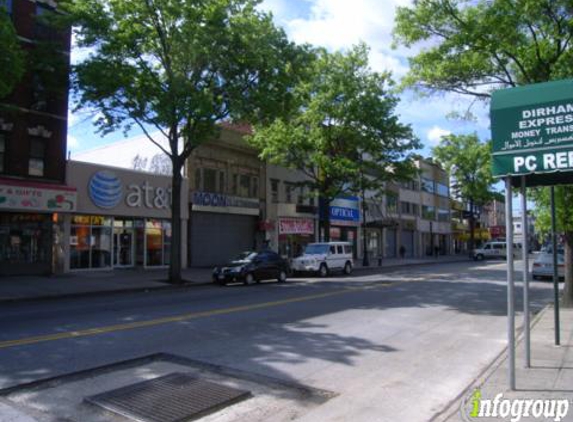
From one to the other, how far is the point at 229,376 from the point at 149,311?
6529mm

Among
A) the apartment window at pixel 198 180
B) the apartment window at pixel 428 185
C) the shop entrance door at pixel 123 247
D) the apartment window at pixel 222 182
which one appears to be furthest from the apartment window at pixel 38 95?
the apartment window at pixel 428 185

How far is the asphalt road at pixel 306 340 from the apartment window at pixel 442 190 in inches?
2204

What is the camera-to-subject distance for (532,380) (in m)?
6.28

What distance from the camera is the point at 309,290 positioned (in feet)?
61.4

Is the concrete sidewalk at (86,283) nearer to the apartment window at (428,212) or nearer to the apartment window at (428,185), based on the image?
the apartment window at (428,212)

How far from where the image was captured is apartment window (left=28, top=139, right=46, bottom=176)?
22.7 metres

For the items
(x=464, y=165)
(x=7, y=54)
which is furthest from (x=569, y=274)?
(x=464, y=165)

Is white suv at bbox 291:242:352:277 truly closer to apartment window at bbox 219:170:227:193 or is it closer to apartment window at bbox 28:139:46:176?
apartment window at bbox 219:170:227:193

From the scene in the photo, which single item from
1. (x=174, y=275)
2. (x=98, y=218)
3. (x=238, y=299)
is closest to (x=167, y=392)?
(x=238, y=299)

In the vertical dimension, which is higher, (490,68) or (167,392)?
(490,68)

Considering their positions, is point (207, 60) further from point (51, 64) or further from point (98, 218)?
point (98, 218)

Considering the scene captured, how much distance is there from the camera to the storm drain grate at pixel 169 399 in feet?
17.4

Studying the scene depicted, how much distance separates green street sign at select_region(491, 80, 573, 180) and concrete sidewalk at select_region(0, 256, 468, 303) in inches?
588

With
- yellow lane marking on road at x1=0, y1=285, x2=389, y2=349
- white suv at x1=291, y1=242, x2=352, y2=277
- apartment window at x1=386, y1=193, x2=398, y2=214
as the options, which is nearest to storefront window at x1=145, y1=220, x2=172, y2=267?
white suv at x1=291, y1=242, x2=352, y2=277
